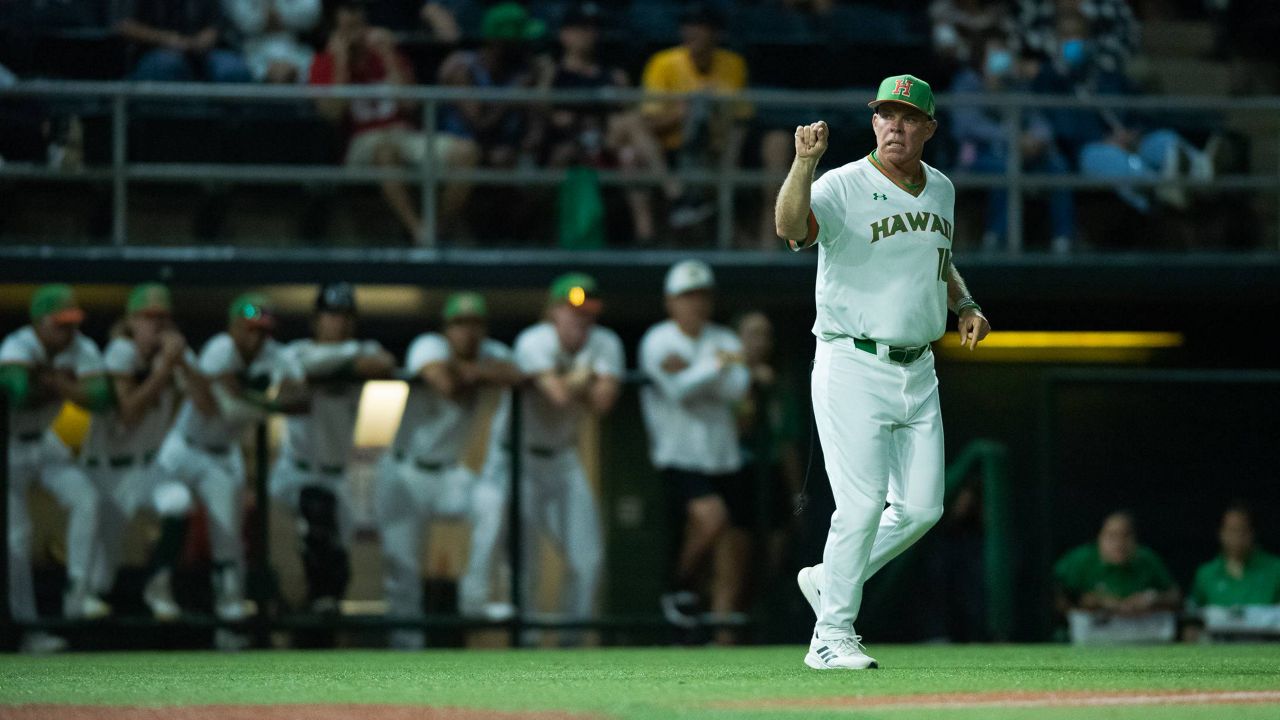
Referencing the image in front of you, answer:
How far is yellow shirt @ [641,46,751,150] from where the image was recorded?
1196 cm

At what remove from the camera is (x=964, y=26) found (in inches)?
521

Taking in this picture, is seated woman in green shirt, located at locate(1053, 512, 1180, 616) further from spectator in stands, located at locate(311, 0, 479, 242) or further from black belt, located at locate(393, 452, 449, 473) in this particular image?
spectator in stands, located at locate(311, 0, 479, 242)

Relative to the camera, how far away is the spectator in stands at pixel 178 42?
12062 millimetres

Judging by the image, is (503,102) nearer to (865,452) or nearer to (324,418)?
(324,418)

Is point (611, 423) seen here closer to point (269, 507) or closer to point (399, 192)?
point (269, 507)

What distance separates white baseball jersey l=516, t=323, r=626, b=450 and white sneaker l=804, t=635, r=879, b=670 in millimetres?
3450

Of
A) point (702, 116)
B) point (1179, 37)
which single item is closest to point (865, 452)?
point (702, 116)

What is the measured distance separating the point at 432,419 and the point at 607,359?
36.8 inches

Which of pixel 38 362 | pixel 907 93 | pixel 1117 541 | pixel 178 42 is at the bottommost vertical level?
pixel 1117 541

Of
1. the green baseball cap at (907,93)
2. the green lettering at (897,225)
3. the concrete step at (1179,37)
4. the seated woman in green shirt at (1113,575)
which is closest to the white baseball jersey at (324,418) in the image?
the seated woman in green shirt at (1113,575)

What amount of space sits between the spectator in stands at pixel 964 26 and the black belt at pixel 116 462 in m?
6.24

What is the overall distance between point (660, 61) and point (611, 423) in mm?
3570

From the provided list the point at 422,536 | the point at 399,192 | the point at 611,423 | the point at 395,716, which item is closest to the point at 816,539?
the point at 611,423

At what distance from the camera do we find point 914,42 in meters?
13.4
